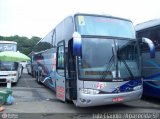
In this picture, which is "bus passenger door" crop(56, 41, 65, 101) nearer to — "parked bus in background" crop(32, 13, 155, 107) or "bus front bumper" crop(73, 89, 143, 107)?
"parked bus in background" crop(32, 13, 155, 107)

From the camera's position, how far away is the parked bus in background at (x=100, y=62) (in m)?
8.73

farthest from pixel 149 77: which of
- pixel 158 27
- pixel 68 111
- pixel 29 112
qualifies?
pixel 29 112

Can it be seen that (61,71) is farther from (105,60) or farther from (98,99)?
(98,99)

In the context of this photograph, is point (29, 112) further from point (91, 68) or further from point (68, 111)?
point (91, 68)

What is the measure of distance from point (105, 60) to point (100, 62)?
19 cm

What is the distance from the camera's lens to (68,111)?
9.92 m

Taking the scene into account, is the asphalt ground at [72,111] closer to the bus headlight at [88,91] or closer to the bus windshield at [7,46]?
the bus headlight at [88,91]

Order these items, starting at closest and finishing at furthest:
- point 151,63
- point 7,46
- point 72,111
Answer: point 72,111
point 151,63
point 7,46

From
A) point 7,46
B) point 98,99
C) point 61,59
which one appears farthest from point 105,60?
point 7,46

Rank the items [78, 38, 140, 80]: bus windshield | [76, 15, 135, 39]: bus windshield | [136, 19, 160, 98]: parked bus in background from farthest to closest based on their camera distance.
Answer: [136, 19, 160, 98]: parked bus in background < [76, 15, 135, 39]: bus windshield < [78, 38, 140, 80]: bus windshield

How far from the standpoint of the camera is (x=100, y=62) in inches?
351

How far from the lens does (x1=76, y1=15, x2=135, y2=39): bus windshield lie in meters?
9.30

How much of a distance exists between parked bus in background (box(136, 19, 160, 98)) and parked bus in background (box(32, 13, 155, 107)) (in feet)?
5.44

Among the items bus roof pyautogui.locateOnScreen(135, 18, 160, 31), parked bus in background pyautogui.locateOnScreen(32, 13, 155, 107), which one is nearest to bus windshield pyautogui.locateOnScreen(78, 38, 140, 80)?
parked bus in background pyautogui.locateOnScreen(32, 13, 155, 107)
